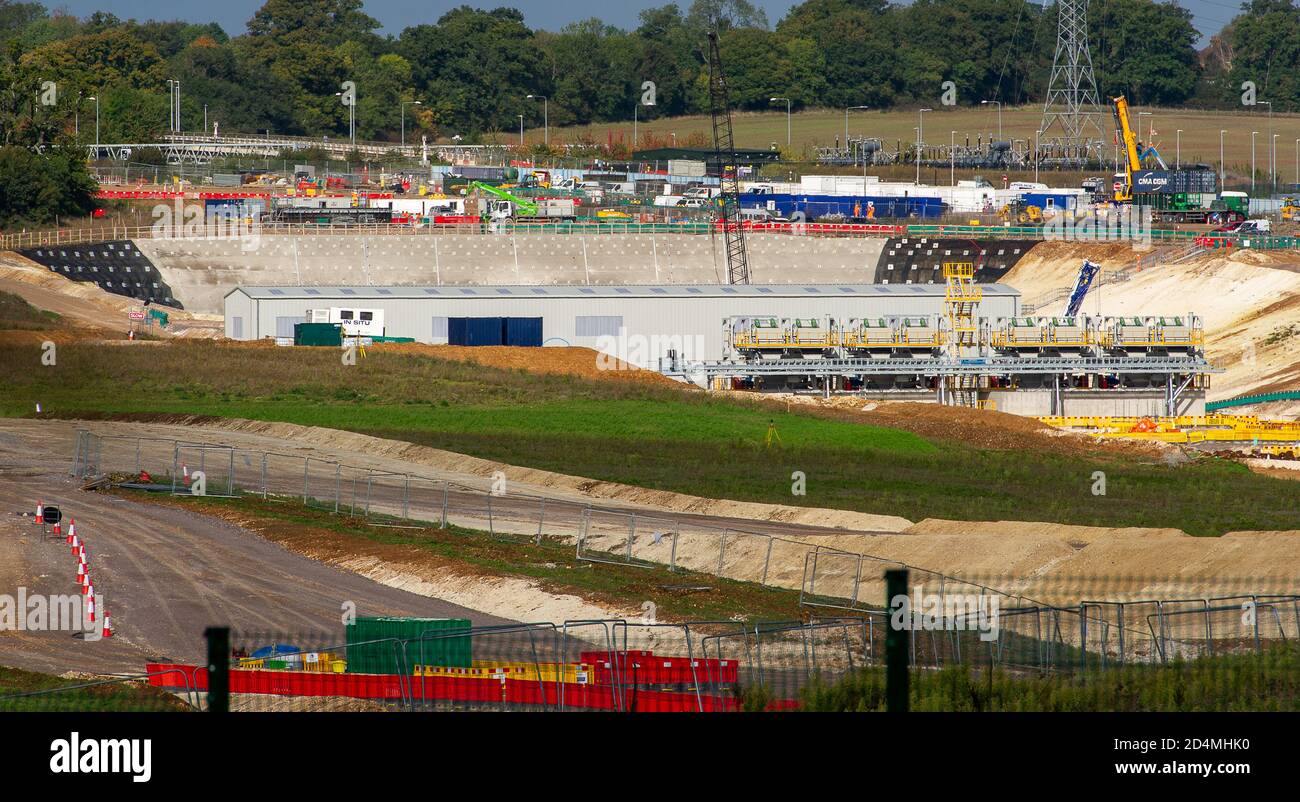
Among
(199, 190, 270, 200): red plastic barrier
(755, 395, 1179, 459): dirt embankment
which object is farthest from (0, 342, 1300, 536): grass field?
(199, 190, 270, 200): red plastic barrier

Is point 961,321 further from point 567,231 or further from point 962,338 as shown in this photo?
point 567,231

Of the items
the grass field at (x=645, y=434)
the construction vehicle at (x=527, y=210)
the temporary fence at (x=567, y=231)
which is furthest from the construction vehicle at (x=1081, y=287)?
the construction vehicle at (x=527, y=210)

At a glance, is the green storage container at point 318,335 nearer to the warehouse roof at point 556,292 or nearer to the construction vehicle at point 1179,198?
the warehouse roof at point 556,292

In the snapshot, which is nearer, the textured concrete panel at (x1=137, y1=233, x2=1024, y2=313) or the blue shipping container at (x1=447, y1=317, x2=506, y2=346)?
the blue shipping container at (x1=447, y1=317, x2=506, y2=346)

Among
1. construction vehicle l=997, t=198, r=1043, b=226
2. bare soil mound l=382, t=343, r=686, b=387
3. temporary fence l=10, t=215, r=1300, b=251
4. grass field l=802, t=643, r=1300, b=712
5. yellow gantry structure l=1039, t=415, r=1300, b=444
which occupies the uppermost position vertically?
construction vehicle l=997, t=198, r=1043, b=226

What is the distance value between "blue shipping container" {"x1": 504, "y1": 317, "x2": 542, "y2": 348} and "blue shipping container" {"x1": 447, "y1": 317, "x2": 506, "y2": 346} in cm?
37

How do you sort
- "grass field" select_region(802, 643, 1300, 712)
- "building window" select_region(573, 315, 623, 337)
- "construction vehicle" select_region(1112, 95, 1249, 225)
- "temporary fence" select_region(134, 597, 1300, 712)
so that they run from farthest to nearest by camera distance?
"construction vehicle" select_region(1112, 95, 1249, 225)
"building window" select_region(573, 315, 623, 337)
"temporary fence" select_region(134, 597, 1300, 712)
"grass field" select_region(802, 643, 1300, 712)

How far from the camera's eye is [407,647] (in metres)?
25.5

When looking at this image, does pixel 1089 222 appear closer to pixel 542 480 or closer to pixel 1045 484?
pixel 1045 484

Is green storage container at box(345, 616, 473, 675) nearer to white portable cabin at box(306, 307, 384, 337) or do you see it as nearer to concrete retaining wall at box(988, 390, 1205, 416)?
concrete retaining wall at box(988, 390, 1205, 416)

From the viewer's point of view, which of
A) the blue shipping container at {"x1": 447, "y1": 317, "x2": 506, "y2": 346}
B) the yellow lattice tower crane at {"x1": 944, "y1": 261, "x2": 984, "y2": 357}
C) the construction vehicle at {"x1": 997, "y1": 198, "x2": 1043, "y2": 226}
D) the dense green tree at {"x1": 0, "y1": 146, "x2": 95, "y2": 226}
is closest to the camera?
the yellow lattice tower crane at {"x1": 944, "y1": 261, "x2": 984, "y2": 357}

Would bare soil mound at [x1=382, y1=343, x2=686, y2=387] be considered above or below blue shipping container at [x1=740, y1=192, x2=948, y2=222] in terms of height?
below

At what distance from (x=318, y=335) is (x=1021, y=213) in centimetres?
6262

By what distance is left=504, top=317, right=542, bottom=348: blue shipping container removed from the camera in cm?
8388
